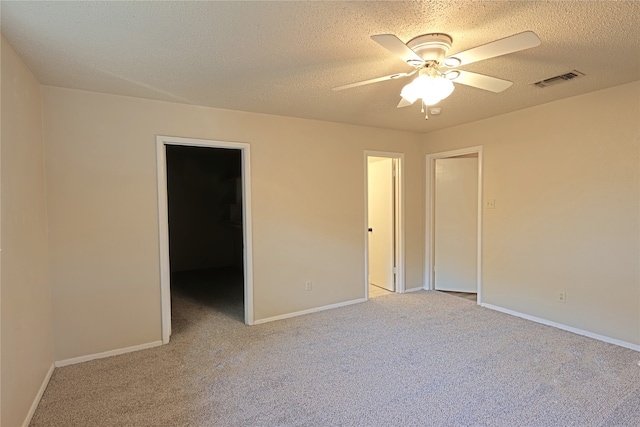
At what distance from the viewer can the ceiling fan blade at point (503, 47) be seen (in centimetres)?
159

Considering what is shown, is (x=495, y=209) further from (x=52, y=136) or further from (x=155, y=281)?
(x=52, y=136)

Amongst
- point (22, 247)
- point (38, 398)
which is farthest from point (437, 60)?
point (38, 398)

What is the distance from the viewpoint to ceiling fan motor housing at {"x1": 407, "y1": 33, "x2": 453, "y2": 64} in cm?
196

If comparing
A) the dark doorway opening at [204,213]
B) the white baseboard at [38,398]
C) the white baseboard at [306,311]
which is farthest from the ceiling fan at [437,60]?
the dark doorway opening at [204,213]

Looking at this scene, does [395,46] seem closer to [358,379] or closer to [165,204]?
[358,379]

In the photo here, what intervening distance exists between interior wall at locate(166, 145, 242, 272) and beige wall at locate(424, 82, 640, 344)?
4.42 m

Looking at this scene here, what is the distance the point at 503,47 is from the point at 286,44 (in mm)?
1201

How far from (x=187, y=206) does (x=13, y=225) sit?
471 cm

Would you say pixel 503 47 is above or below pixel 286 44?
below

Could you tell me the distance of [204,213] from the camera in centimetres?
679

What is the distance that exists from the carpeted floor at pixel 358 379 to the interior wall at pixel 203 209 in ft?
10.8

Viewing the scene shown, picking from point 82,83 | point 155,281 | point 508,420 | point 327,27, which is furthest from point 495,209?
point 82,83

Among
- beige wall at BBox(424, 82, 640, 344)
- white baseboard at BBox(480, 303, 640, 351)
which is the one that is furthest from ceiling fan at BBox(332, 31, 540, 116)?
white baseboard at BBox(480, 303, 640, 351)

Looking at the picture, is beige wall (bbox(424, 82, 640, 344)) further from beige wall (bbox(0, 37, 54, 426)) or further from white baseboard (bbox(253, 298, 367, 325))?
beige wall (bbox(0, 37, 54, 426))
